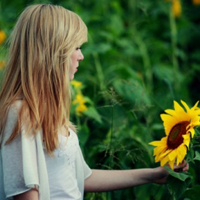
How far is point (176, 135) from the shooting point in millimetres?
1653

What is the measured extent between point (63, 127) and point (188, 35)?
259 cm

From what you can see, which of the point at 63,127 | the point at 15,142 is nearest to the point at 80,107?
the point at 63,127

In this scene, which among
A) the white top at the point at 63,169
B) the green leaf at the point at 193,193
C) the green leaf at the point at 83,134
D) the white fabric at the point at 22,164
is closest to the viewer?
the white fabric at the point at 22,164

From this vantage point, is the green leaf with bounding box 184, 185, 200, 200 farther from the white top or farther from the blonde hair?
the blonde hair

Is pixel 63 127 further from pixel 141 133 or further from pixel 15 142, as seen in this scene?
pixel 141 133

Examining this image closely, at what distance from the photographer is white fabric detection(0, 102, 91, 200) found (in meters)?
1.48

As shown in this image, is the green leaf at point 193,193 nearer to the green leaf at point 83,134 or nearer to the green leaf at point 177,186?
the green leaf at point 177,186

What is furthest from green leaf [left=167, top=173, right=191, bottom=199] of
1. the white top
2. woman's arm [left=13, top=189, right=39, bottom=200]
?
woman's arm [left=13, top=189, right=39, bottom=200]

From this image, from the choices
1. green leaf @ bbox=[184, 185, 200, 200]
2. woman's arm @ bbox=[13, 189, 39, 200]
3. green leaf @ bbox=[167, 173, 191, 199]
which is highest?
woman's arm @ bbox=[13, 189, 39, 200]

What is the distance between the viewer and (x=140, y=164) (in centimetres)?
222

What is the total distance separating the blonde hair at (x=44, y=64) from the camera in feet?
5.11

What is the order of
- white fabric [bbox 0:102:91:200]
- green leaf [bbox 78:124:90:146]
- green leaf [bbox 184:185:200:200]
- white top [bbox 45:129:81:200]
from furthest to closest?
1. green leaf [bbox 78:124:90:146]
2. green leaf [bbox 184:185:200:200]
3. white top [bbox 45:129:81:200]
4. white fabric [bbox 0:102:91:200]

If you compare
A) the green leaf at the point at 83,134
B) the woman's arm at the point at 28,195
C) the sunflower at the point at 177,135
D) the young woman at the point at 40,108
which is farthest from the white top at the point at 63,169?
the green leaf at the point at 83,134

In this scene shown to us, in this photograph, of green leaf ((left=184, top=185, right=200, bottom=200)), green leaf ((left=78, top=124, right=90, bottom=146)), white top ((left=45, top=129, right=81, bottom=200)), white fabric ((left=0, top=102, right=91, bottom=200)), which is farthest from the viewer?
green leaf ((left=78, top=124, right=90, bottom=146))
